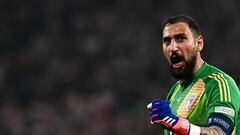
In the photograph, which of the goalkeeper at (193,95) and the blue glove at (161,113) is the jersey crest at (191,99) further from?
the blue glove at (161,113)

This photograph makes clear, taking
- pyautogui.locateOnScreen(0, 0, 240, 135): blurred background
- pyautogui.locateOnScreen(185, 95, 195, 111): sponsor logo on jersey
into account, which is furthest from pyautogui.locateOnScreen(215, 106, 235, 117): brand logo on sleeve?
pyautogui.locateOnScreen(0, 0, 240, 135): blurred background

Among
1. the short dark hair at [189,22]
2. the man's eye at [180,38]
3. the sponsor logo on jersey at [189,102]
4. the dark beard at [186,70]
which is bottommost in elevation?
the sponsor logo on jersey at [189,102]

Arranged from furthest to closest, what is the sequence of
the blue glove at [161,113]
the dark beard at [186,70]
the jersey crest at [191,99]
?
the dark beard at [186,70] → the jersey crest at [191,99] → the blue glove at [161,113]

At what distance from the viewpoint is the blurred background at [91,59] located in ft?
31.2

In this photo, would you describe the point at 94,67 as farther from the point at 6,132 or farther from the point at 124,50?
the point at 6,132

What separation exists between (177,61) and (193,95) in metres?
0.22

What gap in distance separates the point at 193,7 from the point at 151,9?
0.77 metres

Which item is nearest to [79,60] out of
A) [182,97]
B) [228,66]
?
[228,66]

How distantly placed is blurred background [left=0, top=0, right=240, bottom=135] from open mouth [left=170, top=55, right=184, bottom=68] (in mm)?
5553

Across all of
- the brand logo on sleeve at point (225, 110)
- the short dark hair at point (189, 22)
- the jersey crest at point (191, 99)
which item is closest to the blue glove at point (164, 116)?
the brand logo on sleeve at point (225, 110)

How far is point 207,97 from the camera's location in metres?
3.47

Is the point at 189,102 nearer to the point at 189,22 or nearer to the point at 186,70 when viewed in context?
the point at 186,70

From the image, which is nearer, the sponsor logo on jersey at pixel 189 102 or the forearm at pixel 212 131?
the forearm at pixel 212 131

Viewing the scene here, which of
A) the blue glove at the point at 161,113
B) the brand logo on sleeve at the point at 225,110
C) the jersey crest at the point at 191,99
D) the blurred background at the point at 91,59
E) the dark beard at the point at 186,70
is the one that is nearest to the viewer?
the blue glove at the point at 161,113
